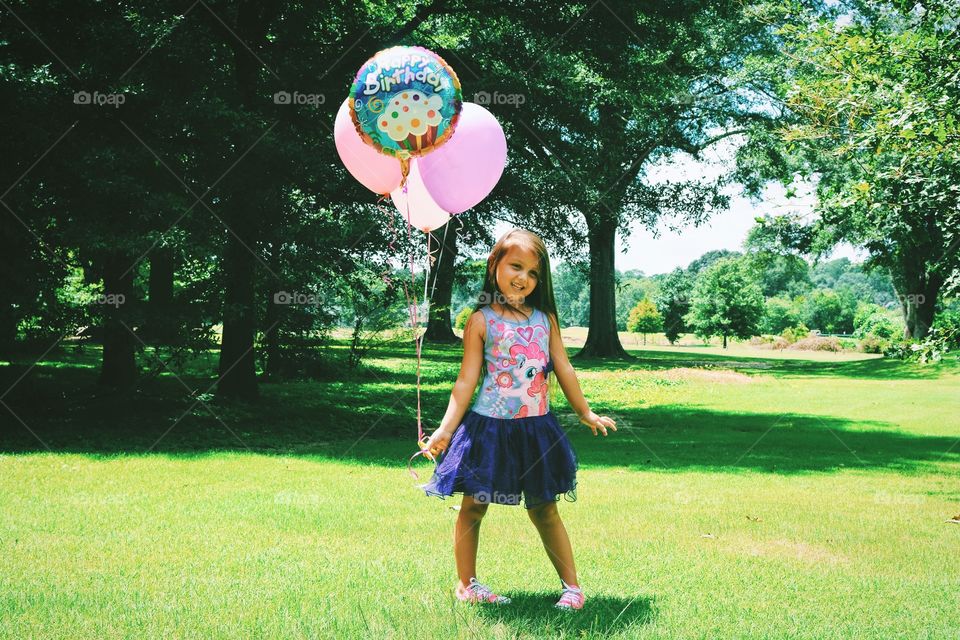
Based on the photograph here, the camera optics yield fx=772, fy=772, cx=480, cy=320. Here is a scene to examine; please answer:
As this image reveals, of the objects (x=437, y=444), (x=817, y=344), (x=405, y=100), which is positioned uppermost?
(x=405, y=100)

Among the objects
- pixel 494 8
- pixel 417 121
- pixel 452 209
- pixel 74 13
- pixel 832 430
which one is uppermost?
pixel 494 8

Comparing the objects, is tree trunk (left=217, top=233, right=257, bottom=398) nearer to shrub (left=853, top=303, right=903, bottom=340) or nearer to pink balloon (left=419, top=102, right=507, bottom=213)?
pink balloon (left=419, top=102, right=507, bottom=213)

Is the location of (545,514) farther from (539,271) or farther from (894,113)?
(894,113)

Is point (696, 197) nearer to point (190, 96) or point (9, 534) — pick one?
point (190, 96)

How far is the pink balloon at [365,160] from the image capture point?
5.12m

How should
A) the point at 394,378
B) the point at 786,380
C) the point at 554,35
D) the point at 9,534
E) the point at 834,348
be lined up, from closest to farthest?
the point at 9,534 < the point at 554,35 < the point at 394,378 < the point at 786,380 < the point at 834,348

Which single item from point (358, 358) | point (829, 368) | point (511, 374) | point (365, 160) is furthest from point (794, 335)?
point (511, 374)

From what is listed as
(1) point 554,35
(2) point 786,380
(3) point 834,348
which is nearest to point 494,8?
(1) point 554,35

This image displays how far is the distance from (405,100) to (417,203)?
3.11 ft

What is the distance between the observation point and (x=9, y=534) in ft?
16.8

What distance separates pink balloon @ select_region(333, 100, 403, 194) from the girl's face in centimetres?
156

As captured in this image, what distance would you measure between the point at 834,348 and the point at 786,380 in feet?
86.2

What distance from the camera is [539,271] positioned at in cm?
391

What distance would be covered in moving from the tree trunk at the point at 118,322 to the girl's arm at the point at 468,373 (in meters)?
7.91
